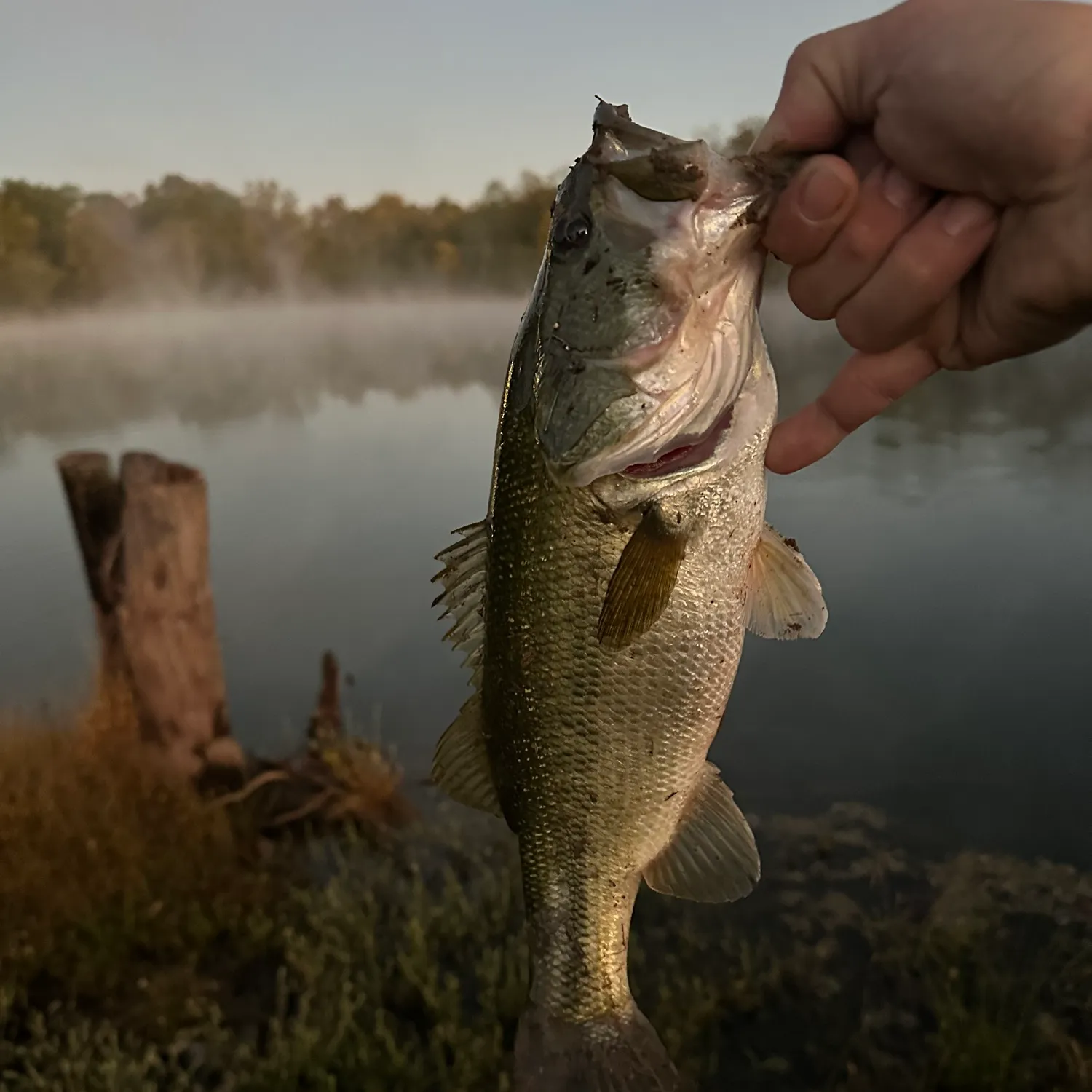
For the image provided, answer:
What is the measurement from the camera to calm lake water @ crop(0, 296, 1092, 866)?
630cm

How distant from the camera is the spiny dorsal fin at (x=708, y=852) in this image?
1.56 m

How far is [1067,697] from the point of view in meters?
6.59

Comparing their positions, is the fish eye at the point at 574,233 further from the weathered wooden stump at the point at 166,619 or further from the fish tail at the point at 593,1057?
the weathered wooden stump at the point at 166,619

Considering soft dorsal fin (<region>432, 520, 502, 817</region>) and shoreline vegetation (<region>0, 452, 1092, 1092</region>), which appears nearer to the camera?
soft dorsal fin (<region>432, 520, 502, 817</region>)

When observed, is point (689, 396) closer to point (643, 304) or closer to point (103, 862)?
point (643, 304)

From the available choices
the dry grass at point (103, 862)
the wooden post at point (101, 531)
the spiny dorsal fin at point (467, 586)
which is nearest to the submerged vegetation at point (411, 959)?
the dry grass at point (103, 862)

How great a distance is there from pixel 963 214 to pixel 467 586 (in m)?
1.12

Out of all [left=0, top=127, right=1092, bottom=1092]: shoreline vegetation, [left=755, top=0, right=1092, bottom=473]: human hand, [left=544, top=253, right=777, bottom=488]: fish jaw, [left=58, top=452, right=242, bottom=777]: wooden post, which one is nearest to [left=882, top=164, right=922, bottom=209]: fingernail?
[left=755, top=0, right=1092, bottom=473]: human hand

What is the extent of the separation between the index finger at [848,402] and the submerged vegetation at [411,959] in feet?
8.38

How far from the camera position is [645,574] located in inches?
51.6

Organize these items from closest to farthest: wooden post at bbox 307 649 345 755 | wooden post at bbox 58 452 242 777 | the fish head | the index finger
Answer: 1. the fish head
2. the index finger
3. wooden post at bbox 58 452 242 777
4. wooden post at bbox 307 649 345 755

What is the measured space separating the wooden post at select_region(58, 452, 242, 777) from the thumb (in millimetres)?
3910

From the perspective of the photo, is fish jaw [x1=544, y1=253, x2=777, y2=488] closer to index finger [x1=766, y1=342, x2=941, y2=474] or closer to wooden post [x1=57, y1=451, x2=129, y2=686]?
index finger [x1=766, y1=342, x2=941, y2=474]

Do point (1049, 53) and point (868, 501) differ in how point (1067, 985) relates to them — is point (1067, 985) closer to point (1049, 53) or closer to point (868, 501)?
point (1049, 53)
